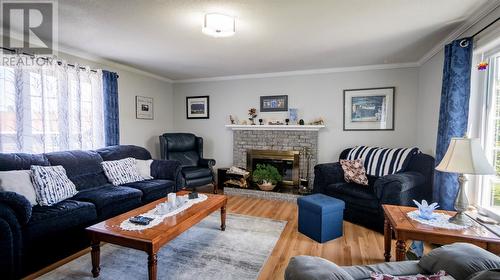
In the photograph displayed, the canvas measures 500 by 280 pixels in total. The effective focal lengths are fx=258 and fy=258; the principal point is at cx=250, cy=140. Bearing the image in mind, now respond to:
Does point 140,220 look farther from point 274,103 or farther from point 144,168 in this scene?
point 274,103

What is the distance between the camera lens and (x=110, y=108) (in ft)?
13.2

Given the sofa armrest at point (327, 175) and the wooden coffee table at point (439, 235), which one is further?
the sofa armrest at point (327, 175)

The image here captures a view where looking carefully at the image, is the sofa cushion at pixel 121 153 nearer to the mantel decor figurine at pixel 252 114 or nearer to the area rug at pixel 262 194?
the area rug at pixel 262 194

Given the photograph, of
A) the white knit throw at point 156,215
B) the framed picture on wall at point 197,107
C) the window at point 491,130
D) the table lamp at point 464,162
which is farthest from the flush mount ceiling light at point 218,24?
the framed picture on wall at point 197,107

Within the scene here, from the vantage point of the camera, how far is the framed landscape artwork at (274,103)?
191 inches

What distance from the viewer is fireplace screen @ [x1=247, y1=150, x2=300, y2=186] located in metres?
4.72

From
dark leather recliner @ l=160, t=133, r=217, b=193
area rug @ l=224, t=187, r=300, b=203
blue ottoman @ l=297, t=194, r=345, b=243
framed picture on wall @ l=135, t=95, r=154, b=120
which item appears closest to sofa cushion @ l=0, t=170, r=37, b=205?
dark leather recliner @ l=160, t=133, r=217, b=193

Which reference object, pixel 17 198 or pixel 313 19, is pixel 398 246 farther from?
pixel 17 198

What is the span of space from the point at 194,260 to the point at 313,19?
2.52 m

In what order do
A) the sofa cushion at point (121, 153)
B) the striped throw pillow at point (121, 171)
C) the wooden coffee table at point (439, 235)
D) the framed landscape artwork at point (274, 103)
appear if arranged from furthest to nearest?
the framed landscape artwork at point (274, 103) → the sofa cushion at point (121, 153) → the striped throw pillow at point (121, 171) → the wooden coffee table at point (439, 235)

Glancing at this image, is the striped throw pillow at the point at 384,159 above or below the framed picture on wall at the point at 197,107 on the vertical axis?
below

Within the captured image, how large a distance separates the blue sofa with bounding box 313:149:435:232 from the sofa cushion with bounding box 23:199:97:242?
2.89 metres

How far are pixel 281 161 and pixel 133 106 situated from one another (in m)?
2.90

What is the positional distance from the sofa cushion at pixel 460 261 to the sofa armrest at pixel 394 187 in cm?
158
